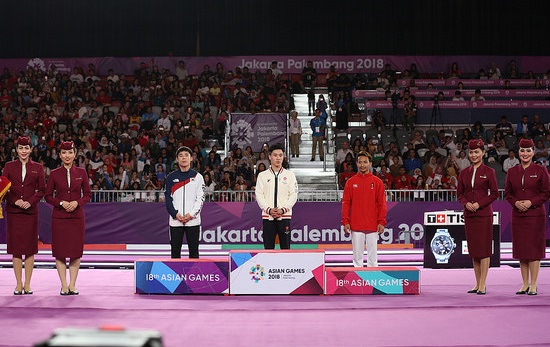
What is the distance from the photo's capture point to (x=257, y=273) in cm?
971

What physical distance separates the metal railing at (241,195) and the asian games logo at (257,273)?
7.52 metres

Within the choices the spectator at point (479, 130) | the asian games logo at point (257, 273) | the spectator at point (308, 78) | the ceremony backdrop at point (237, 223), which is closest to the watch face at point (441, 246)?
the ceremony backdrop at point (237, 223)

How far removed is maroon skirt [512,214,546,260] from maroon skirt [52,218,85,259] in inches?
213

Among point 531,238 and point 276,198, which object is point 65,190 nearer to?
point 276,198

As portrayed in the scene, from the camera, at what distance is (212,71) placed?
90.4ft

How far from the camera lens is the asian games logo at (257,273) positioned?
9711 mm

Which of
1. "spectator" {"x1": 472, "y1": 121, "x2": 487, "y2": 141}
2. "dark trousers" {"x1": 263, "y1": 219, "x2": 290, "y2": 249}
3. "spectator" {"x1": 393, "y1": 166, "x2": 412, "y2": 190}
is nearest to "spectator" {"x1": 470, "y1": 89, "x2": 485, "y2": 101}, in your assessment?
"spectator" {"x1": 472, "y1": 121, "x2": 487, "y2": 141}

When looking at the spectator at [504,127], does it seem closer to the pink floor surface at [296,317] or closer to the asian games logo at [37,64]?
the pink floor surface at [296,317]

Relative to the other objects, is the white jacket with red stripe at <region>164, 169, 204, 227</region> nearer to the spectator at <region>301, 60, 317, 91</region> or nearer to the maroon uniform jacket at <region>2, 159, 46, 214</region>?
the maroon uniform jacket at <region>2, 159, 46, 214</region>

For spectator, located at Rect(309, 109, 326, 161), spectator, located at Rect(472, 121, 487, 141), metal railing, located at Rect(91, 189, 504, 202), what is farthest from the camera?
spectator, located at Rect(472, 121, 487, 141)

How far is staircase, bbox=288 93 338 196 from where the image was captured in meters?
20.7

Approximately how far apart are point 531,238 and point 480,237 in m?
0.61

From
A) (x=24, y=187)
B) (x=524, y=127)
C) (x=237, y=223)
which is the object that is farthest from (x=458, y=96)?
(x=24, y=187)

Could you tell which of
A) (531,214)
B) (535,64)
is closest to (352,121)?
(535,64)
